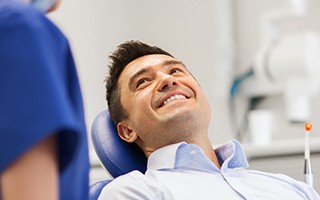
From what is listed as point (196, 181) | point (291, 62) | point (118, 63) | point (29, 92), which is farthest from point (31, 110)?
point (291, 62)

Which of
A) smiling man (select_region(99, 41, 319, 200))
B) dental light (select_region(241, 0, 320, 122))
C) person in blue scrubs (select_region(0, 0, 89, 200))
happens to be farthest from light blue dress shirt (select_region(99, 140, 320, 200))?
dental light (select_region(241, 0, 320, 122))

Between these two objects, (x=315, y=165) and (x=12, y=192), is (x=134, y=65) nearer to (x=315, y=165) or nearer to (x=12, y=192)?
(x=315, y=165)

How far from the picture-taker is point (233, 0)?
341cm

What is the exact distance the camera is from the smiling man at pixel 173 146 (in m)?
1.64

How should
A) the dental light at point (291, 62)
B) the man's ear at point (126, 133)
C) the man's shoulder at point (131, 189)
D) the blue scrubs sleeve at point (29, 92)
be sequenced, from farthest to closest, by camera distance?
the dental light at point (291, 62), the man's ear at point (126, 133), the man's shoulder at point (131, 189), the blue scrubs sleeve at point (29, 92)

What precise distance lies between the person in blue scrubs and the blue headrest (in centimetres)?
103

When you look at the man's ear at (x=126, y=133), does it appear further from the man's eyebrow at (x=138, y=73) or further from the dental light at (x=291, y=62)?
the dental light at (x=291, y=62)

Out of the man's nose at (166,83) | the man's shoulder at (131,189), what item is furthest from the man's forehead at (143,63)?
the man's shoulder at (131,189)

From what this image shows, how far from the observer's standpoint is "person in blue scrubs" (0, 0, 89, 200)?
0.73 m

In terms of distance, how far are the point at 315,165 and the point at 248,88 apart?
1064 millimetres

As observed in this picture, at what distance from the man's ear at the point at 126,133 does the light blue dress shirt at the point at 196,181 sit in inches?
4.1

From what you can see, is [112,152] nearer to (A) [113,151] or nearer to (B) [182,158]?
(A) [113,151]

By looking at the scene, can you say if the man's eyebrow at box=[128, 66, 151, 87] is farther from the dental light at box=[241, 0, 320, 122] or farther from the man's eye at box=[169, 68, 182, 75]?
the dental light at box=[241, 0, 320, 122]

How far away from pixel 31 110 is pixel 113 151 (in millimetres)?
1123
